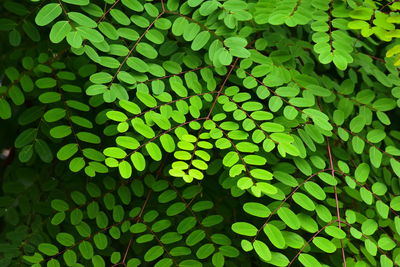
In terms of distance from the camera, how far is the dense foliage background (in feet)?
4.11

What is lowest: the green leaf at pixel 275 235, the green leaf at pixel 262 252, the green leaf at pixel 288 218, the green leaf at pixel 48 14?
the green leaf at pixel 262 252

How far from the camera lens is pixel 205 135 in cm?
123

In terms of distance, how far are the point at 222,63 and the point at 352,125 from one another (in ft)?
1.44

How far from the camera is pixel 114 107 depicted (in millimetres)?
1551

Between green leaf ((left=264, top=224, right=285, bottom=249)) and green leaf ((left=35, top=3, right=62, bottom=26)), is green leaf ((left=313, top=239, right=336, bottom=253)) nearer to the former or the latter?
green leaf ((left=264, top=224, right=285, bottom=249))

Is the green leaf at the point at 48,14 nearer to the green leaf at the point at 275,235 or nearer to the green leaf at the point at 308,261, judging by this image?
the green leaf at the point at 275,235

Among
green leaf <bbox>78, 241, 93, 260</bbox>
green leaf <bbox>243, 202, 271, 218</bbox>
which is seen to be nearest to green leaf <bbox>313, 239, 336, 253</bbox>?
green leaf <bbox>243, 202, 271, 218</bbox>

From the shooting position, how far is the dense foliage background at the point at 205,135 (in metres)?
1.25

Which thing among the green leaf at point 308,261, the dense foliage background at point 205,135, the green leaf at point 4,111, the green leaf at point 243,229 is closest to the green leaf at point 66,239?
the dense foliage background at point 205,135

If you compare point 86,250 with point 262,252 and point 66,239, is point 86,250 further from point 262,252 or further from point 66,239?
point 262,252

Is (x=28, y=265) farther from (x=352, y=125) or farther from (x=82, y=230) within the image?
(x=352, y=125)

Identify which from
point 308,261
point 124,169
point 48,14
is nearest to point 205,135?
point 124,169

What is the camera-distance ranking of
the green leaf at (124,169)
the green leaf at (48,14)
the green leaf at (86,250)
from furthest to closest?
the green leaf at (86,250) < the green leaf at (48,14) < the green leaf at (124,169)

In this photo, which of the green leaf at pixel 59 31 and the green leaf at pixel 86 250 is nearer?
the green leaf at pixel 59 31
